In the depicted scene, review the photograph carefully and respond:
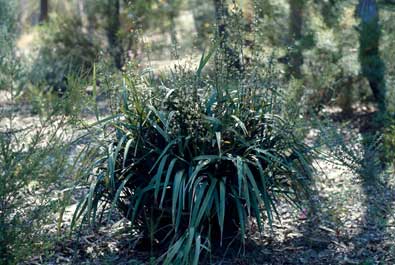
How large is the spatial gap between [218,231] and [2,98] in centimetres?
564

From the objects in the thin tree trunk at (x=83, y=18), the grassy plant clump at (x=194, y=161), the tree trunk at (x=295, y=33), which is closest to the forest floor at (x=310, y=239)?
the grassy plant clump at (x=194, y=161)

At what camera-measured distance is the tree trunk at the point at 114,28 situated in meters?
10.9

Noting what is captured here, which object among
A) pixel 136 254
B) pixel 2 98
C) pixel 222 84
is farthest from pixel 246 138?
pixel 2 98

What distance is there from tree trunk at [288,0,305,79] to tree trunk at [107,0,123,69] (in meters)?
3.23

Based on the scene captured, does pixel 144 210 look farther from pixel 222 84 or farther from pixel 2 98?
pixel 2 98

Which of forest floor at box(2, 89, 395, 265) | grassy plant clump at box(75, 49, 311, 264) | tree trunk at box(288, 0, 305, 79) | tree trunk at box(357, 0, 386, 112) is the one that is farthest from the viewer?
tree trunk at box(288, 0, 305, 79)

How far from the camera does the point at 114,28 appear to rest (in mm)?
11273

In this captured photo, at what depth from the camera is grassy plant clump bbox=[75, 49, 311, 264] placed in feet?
13.2

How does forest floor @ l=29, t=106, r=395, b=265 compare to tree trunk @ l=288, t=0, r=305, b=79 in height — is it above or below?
below

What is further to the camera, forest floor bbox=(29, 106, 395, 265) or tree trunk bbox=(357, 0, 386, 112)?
tree trunk bbox=(357, 0, 386, 112)

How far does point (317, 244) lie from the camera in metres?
4.62

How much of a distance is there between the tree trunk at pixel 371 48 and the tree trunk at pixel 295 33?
980mm

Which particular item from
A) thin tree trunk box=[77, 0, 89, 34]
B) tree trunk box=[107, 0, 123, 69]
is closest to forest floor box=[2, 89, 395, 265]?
tree trunk box=[107, 0, 123, 69]

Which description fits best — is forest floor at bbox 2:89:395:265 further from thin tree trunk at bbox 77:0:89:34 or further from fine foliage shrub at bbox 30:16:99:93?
thin tree trunk at bbox 77:0:89:34
